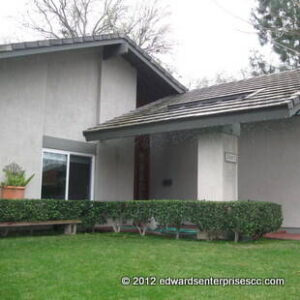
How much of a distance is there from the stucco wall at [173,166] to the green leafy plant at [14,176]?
574cm

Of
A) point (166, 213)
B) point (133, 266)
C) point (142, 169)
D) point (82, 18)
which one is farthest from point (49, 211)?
point (82, 18)

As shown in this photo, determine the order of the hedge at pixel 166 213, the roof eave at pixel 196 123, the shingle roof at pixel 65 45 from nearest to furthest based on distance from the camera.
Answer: the roof eave at pixel 196 123, the hedge at pixel 166 213, the shingle roof at pixel 65 45

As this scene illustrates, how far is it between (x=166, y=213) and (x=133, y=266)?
4.13m

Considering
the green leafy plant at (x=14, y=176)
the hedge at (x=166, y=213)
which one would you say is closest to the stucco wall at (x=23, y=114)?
the green leafy plant at (x=14, y=176)

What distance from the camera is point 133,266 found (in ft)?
22.1

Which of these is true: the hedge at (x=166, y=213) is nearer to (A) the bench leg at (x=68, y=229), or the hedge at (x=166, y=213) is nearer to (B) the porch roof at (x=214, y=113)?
(A) the bench leg at (x=68, y=229)

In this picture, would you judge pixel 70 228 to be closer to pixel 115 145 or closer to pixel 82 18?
pixel 115 145

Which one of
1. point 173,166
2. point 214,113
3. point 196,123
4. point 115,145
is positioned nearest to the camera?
point 214,113

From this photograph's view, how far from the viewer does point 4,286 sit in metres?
5.43

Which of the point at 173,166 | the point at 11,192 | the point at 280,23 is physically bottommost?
the point at 11,192

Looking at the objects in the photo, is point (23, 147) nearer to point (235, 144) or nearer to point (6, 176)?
point (6, 176)

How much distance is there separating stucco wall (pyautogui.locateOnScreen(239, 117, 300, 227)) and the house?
0.10ft

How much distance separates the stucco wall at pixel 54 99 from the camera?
11688 mm

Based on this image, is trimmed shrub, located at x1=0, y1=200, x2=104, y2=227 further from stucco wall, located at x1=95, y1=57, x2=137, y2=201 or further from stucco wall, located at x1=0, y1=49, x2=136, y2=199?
stucco wall, located at x1=95, y1=57, x2=137, y2=201
